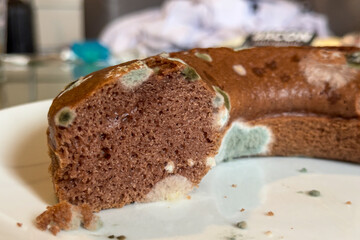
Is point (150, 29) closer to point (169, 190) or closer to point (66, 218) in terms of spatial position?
point (169, 190)

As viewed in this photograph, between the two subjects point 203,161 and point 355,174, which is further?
point 355,174

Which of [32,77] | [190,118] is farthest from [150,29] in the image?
[190,118]

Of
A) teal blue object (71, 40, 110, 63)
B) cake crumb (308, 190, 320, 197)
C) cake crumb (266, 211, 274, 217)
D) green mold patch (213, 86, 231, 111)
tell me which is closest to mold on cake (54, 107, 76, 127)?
green mold patch (213, 86, 231, 111)

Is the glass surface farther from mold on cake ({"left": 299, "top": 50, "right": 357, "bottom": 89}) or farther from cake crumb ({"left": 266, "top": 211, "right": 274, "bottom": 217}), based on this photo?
cake crumb ({"left": 266, "top": 211, "right": 274, "bottom": 217})

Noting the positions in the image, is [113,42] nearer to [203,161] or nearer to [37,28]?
[37,28]

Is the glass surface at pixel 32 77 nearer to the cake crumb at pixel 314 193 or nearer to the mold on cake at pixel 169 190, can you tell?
the mold on cake at pixel 169 190

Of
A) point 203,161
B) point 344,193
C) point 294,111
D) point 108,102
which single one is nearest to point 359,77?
point 294,111
